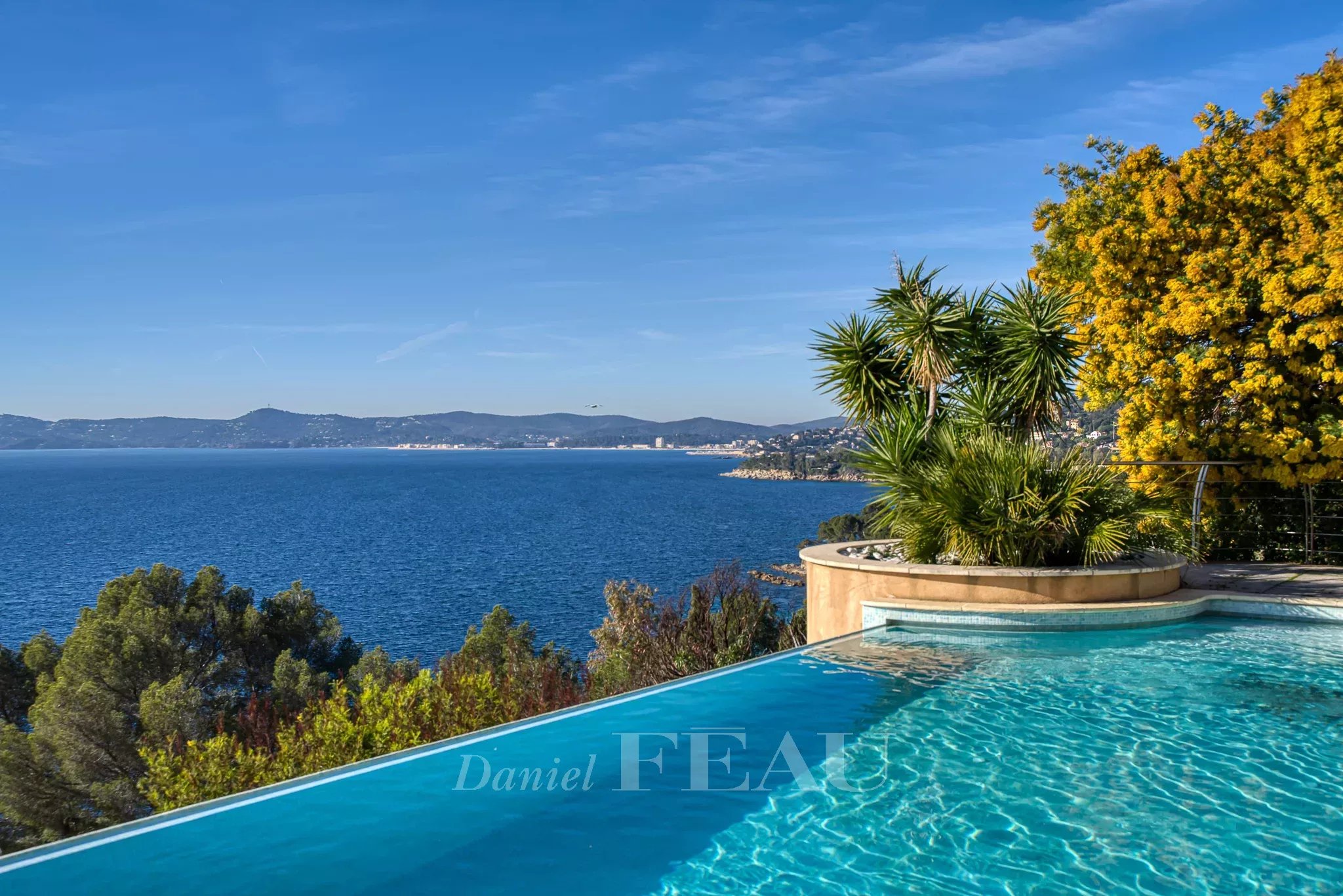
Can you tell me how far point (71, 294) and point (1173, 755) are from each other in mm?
103856

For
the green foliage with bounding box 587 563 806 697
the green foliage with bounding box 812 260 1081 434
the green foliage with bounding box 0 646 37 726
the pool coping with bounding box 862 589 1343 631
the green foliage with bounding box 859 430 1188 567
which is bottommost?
the green foliage with bounding box 0 646 37 726

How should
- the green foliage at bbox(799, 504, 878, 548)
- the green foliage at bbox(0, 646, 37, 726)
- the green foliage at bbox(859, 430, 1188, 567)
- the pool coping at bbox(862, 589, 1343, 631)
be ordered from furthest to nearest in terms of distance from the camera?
the green foliage at bbox(799, 504, 878, 548) < the green foliage at bbox(0, 646, 37, 726) < the green foliage at bbox(859, 430, 1188, 567) < the pool coping at bbox(862, 589, 1343, 631)

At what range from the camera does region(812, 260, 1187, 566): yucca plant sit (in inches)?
320

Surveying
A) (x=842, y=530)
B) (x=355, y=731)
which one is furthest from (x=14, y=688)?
(x=842, y=530)

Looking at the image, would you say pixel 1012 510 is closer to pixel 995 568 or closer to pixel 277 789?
pixel 995 568

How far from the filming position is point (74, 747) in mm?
19766

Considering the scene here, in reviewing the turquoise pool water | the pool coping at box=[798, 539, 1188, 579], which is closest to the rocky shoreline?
the pool coping at box=[798, 539, 1188, 579]

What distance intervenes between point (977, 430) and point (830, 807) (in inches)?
293

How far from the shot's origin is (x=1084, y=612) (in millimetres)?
7523

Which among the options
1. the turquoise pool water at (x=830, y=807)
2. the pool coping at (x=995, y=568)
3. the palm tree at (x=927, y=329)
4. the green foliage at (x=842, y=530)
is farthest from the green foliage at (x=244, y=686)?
the green foliage at (x=842, y=530)

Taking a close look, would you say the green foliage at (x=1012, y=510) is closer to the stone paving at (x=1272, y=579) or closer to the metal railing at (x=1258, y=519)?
the stone paving at (x=1272, y=579)

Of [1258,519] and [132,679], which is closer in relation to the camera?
[1258,519]

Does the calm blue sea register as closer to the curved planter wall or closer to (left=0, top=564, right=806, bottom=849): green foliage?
(left=0, top=564, right=806, bottom=849): green foliage

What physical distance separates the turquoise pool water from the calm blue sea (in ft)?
93.9
